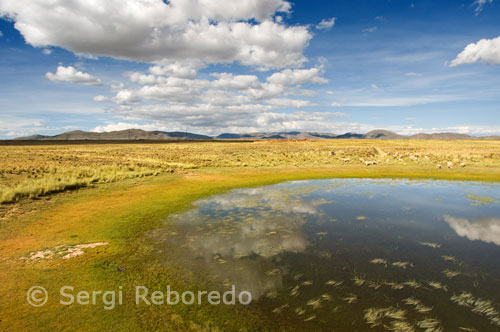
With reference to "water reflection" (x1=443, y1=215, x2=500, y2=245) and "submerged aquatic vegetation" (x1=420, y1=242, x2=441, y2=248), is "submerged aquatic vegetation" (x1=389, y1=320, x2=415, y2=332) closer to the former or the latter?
"submerged aquatic vegetation" (x1=420, y1=242, x2=441, y2=248)

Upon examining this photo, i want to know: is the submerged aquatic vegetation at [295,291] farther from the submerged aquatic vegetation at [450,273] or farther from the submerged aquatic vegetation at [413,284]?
the submerged aquatic vegetation at [450,273]

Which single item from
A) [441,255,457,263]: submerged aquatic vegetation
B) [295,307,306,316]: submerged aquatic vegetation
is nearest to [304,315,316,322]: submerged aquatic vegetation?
[295,307,306,316]: submerged aquatic vegetation

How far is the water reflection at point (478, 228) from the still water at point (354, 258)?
0.04 m

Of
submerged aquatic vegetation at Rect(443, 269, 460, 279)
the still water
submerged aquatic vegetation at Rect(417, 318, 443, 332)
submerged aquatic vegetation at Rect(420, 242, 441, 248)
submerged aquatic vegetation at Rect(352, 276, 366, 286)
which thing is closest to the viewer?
submerged aquatic vegetation at Rect(417, 318, 443, 332)

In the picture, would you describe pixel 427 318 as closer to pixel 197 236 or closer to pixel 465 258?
pixel 465 258

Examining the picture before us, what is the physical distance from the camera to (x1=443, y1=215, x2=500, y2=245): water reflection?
9383mm

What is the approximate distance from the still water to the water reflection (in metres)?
0.04

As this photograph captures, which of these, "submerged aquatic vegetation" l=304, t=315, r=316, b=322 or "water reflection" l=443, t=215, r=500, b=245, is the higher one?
"water reflection" l=443, t=215, r=500, b=245

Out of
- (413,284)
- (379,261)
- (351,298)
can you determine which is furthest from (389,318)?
(379,261)

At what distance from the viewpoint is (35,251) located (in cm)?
852

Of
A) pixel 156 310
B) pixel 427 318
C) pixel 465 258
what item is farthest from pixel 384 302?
pixel 156 310

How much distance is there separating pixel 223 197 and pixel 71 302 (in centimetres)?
1125

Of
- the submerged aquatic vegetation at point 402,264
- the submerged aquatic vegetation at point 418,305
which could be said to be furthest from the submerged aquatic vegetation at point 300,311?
the submerged aquatic vegetation at point 402,264

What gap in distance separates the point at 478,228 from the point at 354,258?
6375mm
